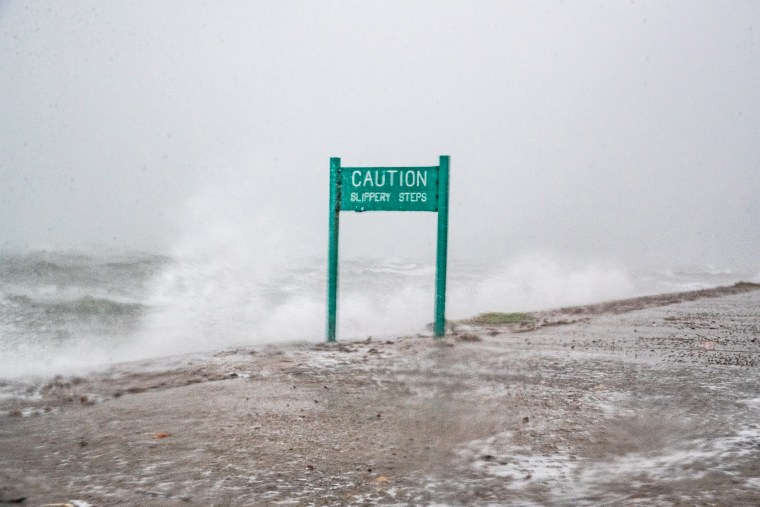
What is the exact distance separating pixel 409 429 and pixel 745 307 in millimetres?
9724

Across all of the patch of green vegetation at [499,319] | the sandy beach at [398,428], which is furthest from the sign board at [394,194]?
the patch of green vegetation at [499,319]

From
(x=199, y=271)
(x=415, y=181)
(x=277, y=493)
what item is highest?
(x=415, y=181)

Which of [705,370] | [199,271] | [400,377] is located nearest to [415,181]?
[400,377]

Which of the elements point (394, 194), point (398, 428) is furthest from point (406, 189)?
point (398, 428)

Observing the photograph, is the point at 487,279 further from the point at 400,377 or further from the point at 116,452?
the point at 116,452

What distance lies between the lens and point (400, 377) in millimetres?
5465

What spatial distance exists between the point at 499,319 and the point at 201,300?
19.8 feet

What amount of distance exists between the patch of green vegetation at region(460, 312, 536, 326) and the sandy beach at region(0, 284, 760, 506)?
2.31 metres

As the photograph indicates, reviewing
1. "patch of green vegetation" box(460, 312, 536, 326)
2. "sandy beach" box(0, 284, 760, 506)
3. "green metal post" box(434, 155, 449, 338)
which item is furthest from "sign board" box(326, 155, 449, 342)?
"patch of green vegetation" box(460, 312, 536, 326)

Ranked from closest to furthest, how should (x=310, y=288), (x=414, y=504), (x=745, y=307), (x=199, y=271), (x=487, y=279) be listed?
(x=414, y=504) → (x=745, y=307) → (x=310, y=288) → (x=199, y=271) → (x=487, y=279)

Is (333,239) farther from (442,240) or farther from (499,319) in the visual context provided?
(499,319)

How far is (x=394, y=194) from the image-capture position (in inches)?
294

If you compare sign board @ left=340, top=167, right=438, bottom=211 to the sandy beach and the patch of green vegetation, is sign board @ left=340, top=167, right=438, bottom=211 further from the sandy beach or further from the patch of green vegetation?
the patch of green vegetation

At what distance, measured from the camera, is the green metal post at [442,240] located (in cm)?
743
